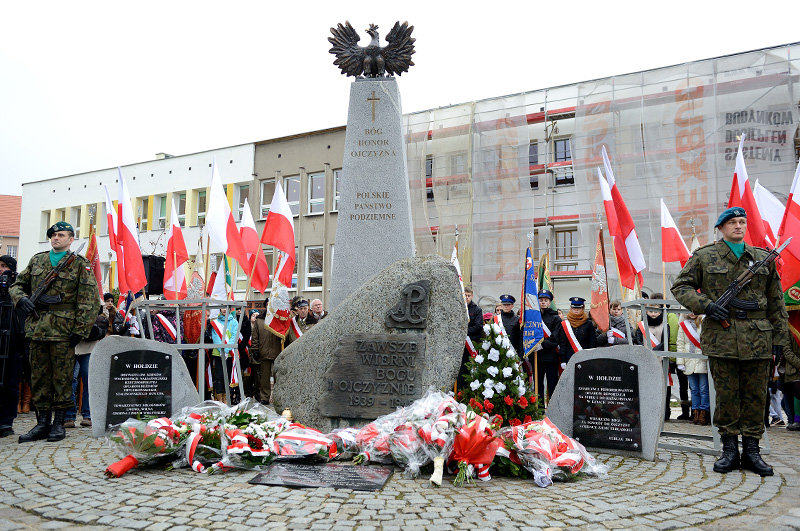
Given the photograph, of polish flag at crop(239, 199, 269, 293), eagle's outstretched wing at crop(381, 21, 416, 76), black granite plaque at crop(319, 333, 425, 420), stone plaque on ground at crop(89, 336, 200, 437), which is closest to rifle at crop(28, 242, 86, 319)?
stone plaque on ground at crop(89, 336, 200, 437)

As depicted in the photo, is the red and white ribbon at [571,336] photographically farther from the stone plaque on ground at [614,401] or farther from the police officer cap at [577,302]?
the stone plaque on ground at [614,401]

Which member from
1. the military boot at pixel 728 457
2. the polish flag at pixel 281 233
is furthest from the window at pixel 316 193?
the military boot at pixel 728 457

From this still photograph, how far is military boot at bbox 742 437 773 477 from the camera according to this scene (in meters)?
4.90

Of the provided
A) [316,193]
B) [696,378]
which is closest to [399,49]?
[696,378]

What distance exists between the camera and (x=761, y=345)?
16.0 ft

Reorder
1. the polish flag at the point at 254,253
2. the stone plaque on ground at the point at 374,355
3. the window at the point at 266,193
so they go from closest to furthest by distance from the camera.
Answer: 1. the stone plaque on ground at the point at 374,355
2. the polish flag at the point at 254,253
3. the window at the point at 266,193

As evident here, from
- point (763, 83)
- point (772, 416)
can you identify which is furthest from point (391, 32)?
point (763, 83)

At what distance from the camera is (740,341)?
193 inches

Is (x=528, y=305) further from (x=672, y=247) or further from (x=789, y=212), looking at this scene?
(x=789, y=212)

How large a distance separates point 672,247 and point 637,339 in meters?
1.52

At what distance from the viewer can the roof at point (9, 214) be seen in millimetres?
38312

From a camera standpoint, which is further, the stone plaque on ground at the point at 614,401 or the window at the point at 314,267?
the window at the point at 314,267

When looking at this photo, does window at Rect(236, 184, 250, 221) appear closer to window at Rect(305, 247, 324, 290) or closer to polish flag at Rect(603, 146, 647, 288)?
window at Rect(305, 247, 324, 290)

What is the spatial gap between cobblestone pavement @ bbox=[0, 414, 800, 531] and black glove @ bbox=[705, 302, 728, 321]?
124cm
